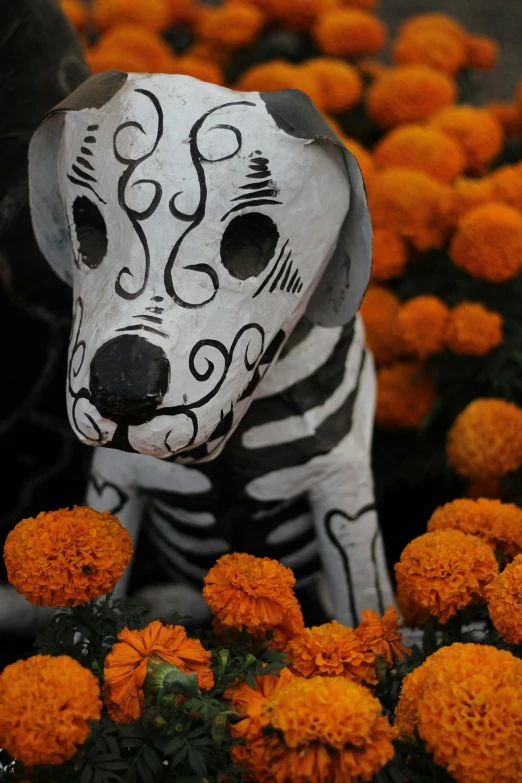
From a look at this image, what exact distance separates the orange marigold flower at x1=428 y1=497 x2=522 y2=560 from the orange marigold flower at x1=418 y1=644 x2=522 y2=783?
274 mm

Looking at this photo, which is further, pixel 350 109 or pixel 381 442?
pixel 350 109

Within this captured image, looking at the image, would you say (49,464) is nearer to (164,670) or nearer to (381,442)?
(381,442)

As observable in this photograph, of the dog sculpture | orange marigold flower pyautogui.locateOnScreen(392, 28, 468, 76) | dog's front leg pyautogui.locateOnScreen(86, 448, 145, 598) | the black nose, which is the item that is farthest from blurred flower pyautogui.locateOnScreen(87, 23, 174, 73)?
the black nose

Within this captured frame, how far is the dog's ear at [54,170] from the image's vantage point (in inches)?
45.1

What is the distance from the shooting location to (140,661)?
0.91 meters

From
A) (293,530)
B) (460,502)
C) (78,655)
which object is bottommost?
(293,530)

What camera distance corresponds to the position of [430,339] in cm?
169

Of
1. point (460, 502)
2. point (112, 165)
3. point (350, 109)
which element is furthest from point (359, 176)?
point (350, 109)

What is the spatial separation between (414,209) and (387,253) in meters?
0.10

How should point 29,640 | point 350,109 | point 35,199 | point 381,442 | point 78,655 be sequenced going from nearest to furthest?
point 78,655 → point 35,199 → point 29,640 → point 381,442 → point 350,109

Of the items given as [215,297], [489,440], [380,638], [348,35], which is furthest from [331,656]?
[348,35]

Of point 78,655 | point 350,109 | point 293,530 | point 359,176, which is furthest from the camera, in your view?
point 350,109

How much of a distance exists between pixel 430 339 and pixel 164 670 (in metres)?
0.96

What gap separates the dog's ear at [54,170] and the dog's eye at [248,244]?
0.23 metres
